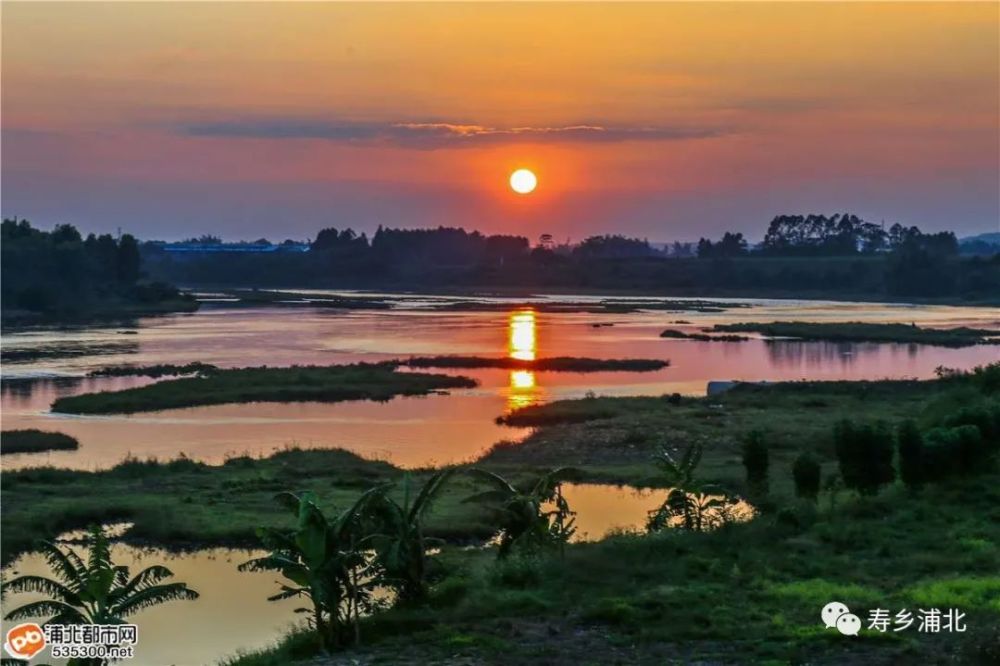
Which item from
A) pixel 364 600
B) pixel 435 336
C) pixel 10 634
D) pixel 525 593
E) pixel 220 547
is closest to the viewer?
pixel 10 634

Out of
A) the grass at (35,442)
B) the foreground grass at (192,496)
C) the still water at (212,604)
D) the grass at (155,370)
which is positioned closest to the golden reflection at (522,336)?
the grass at (155,370)

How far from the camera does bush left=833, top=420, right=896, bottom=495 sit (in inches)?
950

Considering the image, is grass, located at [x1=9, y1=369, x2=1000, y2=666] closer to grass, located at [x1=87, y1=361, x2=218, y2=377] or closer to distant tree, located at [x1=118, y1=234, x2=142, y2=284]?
grass, located at [x1=87, y1=361, x2=218, y2=377]

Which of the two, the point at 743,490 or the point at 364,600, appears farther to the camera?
the point at 743,490

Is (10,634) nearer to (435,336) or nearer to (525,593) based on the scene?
(525,593)

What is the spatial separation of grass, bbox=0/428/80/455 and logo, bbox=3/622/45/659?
27.9 m

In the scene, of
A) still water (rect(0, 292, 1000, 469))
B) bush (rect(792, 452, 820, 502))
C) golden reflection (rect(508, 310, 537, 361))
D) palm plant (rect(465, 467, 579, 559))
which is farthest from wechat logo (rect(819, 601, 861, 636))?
golden reflection (rect(508, 310, 537, 361))

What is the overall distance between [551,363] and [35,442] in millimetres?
36613

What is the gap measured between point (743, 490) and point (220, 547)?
538 inches

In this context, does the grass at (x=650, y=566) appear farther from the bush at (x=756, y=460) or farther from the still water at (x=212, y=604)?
the still water at (x=212, y=604)

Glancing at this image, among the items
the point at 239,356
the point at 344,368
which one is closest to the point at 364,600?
the point at 344,368

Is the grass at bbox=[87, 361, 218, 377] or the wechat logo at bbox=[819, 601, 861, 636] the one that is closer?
the wechat logo at bbox=[819, 601, 861, 636]

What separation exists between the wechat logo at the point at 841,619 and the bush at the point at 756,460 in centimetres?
984

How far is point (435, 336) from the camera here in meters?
94.3
